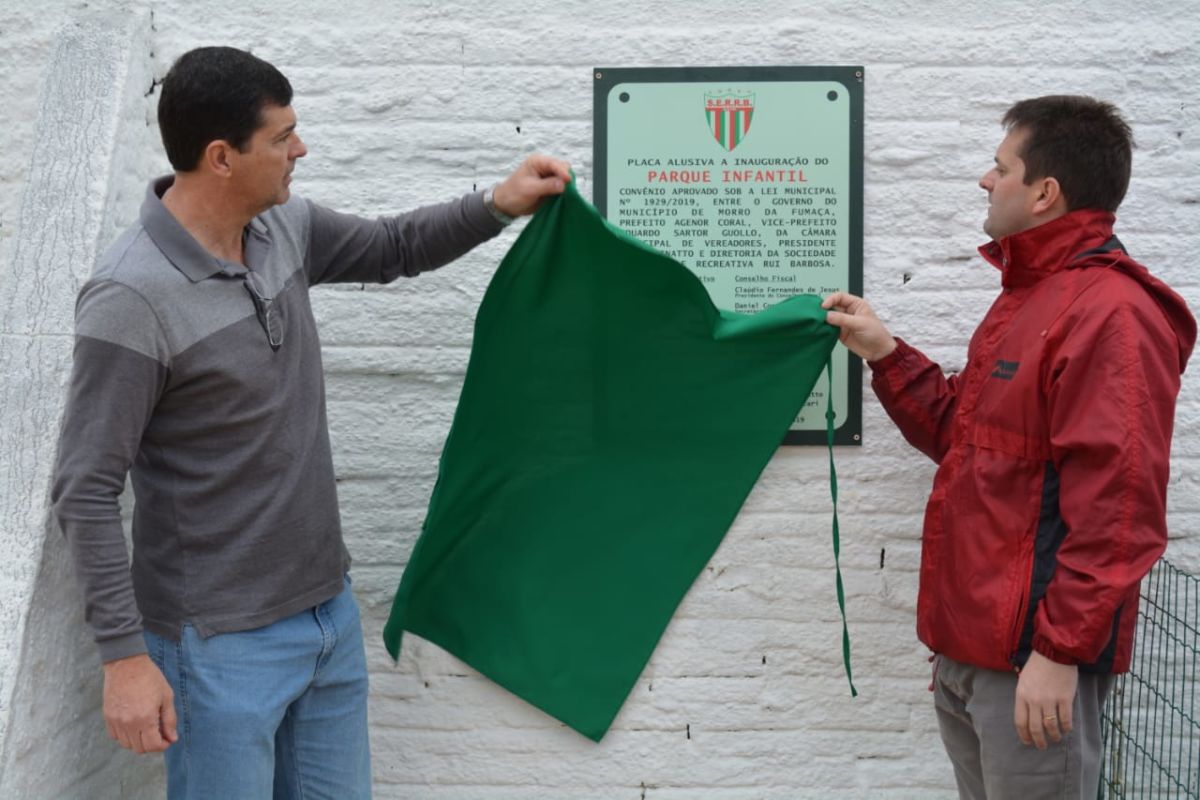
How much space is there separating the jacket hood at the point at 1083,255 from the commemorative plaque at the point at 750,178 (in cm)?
61

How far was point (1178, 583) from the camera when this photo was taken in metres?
3.08

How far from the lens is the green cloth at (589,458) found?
9.32 ft

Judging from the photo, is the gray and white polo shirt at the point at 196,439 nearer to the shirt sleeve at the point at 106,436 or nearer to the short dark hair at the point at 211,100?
the shirt sleeve at the point at 106,436

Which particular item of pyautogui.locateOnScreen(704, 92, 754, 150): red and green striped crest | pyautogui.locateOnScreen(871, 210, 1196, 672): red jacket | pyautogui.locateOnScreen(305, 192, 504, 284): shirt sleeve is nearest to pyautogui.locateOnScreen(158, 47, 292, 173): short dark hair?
pyautogui.locateOnScreen(305, 192, 504, 284): shirt sleeve

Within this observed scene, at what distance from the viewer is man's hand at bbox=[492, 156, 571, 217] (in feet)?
8.73

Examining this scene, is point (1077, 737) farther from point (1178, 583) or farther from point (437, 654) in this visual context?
point (437, 654)

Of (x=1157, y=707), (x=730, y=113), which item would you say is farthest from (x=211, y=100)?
(x=1157, y=707)

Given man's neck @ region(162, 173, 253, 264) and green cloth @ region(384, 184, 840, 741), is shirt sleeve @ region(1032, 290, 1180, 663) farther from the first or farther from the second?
man's neck @ region(162, 173, 253, 264)

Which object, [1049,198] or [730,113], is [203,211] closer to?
[730,113]

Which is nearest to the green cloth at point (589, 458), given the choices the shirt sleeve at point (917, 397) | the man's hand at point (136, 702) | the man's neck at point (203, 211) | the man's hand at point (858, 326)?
the man's hand at point (858, 326)

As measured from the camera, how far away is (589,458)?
2953 millimetres

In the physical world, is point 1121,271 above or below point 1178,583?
above

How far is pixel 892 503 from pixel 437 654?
124cm

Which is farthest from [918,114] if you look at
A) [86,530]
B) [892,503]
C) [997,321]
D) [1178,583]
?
[86,530]
